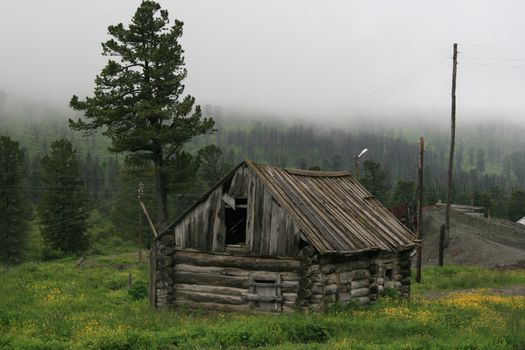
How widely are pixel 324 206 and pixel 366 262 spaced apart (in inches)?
109

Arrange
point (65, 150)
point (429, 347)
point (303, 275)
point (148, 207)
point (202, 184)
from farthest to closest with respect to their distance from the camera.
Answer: point (202, 184) < point (148, 207) < point (65, 150) < point (303, 275) < point (429, 347)

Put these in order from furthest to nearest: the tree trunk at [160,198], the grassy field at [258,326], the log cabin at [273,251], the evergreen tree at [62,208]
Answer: the evergreen tree at [62,208] < the tree trunk at [160,198] < the log cabin at [273,251] < the grassy field at [258,326]

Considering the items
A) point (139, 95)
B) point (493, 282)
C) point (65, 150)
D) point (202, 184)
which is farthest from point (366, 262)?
Answer: point (202, 184)

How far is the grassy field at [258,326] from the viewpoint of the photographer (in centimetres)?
1483

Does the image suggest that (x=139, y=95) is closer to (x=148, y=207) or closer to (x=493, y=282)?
(x=493, y=282)

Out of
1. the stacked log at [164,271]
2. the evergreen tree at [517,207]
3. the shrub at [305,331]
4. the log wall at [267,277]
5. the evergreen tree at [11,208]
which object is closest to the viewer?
the shrub at [305,331]

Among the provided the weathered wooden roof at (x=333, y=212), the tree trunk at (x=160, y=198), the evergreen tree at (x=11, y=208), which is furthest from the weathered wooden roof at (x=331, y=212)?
the evergreen tree at (x=11, y=208)

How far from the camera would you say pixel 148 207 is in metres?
64.7

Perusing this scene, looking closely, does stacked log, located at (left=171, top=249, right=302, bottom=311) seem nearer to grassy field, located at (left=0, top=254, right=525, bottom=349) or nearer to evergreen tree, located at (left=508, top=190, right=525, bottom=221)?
grassy field, located at (left=0, top=254, right=525, bottom=349)

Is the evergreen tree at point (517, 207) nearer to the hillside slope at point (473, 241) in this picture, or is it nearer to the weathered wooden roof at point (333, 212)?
the hillside slope at point (473, 241)

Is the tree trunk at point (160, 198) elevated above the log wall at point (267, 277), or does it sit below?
above

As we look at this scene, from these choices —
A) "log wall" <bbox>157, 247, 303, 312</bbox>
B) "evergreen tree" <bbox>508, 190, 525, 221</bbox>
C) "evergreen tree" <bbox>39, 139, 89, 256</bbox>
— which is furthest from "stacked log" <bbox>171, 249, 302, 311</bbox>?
"evergreen tree" <bbox>508, 190, 525, 221</bbox>

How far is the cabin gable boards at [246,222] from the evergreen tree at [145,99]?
14.4m

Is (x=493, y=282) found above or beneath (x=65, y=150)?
beneath
